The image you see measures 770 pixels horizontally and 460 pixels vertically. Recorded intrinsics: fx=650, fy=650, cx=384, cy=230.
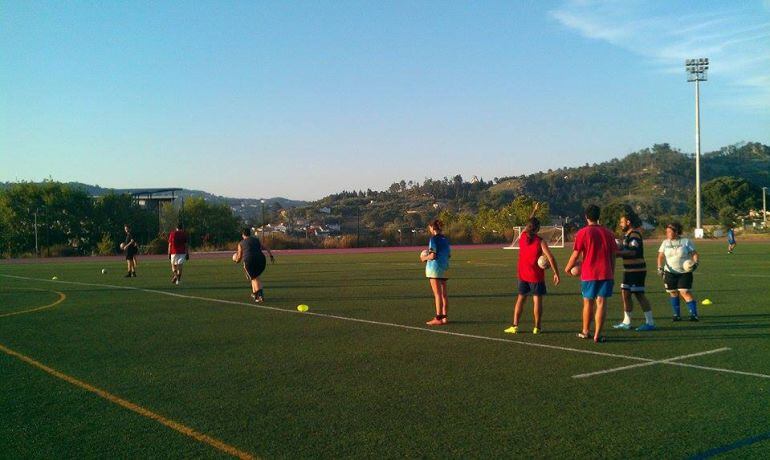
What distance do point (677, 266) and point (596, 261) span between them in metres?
2.88

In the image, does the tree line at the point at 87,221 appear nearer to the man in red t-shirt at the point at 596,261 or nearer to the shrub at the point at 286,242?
the shrub at the point at 286,242

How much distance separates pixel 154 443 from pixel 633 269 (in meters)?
8.17

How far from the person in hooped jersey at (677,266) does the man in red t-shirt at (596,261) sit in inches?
97.8

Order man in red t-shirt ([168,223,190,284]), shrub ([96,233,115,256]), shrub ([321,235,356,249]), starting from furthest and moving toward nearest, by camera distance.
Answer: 1. shrub ([321,235,356,249])
2. shrub ([96,233,115,256])
3. man in red t-shirt ([168,223,190,284])

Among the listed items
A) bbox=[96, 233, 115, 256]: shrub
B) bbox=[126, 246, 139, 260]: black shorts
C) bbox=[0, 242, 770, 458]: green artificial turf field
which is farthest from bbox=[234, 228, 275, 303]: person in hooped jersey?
bbox=[96, 233, 115, 256]: shrub

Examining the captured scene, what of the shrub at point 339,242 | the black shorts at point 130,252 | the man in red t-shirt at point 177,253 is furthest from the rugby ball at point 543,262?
the shrub at point 339,242

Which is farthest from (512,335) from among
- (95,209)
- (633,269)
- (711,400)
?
(95,209)

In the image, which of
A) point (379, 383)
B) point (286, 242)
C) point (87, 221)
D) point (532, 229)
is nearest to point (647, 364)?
point (532, 229)

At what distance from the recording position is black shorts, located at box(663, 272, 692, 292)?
37.5ft

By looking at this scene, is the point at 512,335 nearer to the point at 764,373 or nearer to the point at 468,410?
the point at 764,373

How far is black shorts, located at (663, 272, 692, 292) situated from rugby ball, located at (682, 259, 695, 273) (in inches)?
6.4

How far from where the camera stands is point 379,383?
7406 mm

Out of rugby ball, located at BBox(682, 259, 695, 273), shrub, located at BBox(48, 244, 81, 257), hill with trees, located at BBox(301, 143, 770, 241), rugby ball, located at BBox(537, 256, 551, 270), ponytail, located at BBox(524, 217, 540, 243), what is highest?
hill with trees, located at BBox(301, 143, 770, 241)

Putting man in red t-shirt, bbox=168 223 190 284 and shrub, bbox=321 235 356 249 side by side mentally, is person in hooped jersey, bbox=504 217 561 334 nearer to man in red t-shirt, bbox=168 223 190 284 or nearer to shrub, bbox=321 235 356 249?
man in red t-shirt, bbox=168 223 190 284
